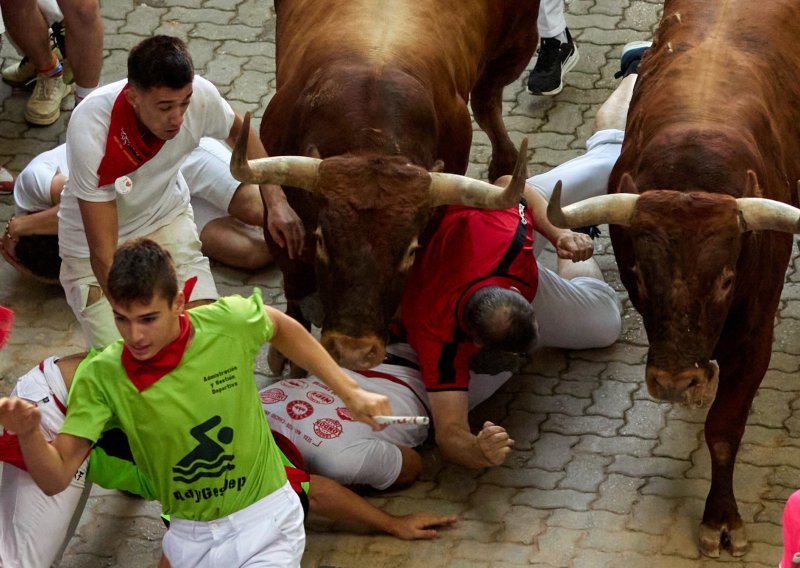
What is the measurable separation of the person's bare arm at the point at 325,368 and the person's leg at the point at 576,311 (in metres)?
1.84

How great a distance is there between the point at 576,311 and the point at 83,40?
10.9 ft

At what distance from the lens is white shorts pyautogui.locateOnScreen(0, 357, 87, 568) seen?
18.2 ft

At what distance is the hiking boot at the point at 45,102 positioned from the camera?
8.80 meters

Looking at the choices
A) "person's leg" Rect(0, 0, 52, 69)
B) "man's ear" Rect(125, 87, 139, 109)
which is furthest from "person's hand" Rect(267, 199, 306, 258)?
"person's leg" Rect(0, 0, 52, 69)

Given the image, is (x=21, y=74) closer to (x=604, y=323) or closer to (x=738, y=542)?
(x=604, y=323)

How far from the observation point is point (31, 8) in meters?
8.50

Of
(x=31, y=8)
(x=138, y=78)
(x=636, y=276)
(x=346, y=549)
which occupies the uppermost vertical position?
(x=138, y=78)

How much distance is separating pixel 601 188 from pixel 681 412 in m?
1.20

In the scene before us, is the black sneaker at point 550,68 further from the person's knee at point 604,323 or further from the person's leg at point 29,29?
the person's leg at point 29,29

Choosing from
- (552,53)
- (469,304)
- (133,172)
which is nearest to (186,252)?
(133,172)

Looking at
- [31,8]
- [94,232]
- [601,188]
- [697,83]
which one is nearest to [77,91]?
[31,8]

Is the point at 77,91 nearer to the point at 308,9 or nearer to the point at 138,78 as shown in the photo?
the point at 308,9

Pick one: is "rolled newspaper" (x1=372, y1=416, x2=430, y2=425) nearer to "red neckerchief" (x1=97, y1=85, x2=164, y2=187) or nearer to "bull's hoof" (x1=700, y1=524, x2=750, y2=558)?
"bull's hoof" (x1=700, y1=524, x2=750, y2=558)

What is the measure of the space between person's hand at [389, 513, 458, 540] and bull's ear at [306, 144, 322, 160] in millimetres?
1550
